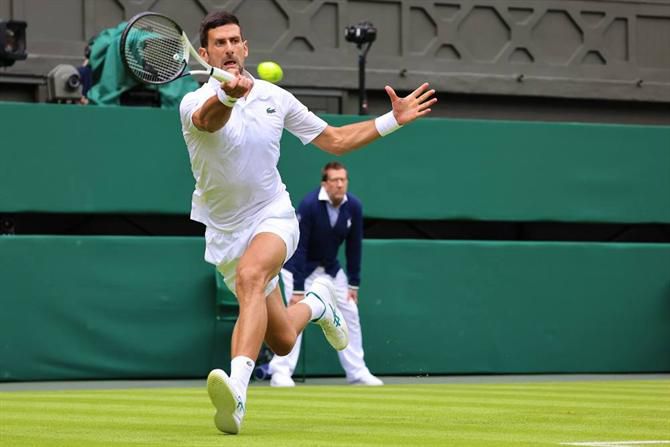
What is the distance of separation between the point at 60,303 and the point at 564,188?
5.69 meters

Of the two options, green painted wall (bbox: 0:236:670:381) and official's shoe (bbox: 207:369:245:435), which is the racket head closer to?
official's shoe (bbox: 207:369:245:435)

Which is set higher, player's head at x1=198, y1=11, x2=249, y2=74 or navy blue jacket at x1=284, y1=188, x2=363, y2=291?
player's head at x1=198, y1=11, x2=249, y2=74

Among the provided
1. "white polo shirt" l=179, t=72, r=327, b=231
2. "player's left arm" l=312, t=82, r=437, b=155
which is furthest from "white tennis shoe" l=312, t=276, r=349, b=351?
"white polo shirt" l=179, t=72, r=327, b=231

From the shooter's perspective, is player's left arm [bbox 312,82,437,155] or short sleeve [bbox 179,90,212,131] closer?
short sleeve [bbox 179,90,212,131]

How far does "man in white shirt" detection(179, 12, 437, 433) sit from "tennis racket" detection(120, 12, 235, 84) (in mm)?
196

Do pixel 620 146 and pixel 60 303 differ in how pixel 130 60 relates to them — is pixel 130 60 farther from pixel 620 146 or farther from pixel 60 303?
pixel 620 146

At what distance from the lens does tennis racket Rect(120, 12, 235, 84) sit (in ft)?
25.1

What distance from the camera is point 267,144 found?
25.9 feet

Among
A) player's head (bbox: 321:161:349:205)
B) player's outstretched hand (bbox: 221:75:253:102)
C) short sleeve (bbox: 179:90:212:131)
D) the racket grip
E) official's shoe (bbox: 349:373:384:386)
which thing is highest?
the racket grip

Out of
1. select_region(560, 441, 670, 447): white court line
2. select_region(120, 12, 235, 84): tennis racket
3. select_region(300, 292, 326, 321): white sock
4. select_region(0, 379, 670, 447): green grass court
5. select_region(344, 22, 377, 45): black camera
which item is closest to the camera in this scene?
select_region(560, 441, 670, 447): white court line

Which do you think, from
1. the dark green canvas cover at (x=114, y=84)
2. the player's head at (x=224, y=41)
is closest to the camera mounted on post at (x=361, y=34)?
the dark green canvas cover at (x=114, y=84)

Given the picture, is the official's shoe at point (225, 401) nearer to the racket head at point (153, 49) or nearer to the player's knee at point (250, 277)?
the player's knee at point (250, 277)

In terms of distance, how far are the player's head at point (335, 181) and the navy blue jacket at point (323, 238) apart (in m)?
0.17

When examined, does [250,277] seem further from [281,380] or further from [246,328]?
[281,380]
